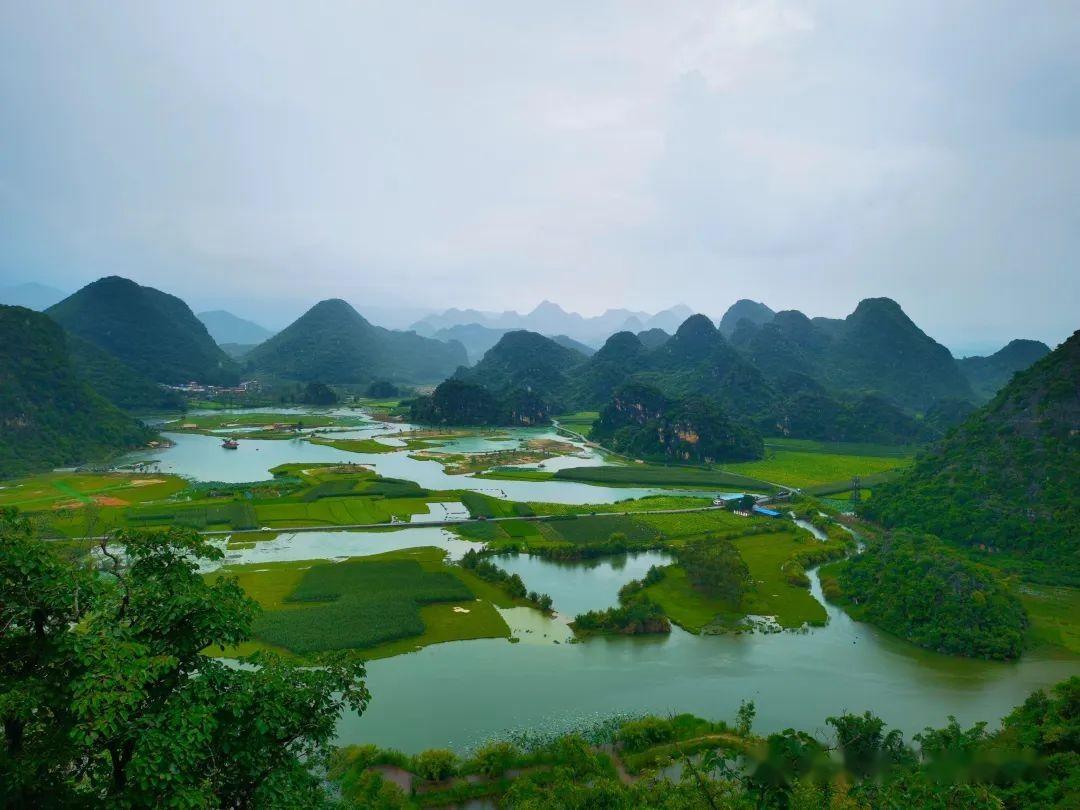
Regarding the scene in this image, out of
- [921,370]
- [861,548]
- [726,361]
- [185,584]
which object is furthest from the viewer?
[921,370]

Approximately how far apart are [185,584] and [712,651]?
20.4 meters

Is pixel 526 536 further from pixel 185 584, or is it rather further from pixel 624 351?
pixel 624 351

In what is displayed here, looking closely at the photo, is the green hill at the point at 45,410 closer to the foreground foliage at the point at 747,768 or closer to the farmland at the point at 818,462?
the foreground foliage at the point at 747,768

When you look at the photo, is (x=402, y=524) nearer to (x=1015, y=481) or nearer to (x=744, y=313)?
(x=1015, y=481)

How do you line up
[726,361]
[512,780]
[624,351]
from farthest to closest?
[624,351] < [726,361] < [512,780]

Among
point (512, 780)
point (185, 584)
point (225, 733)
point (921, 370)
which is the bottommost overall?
point (512, 780)

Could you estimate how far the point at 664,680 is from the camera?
66.5 ft

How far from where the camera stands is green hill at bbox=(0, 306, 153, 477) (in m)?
54.0

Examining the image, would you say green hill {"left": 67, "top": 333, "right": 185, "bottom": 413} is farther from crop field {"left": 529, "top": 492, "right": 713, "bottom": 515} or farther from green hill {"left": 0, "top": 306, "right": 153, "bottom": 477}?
crop field {"left": 529, "top": 492, "right": 713, "bottom": 515}

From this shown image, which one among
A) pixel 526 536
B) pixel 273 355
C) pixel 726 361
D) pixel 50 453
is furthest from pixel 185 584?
pixel 273 355

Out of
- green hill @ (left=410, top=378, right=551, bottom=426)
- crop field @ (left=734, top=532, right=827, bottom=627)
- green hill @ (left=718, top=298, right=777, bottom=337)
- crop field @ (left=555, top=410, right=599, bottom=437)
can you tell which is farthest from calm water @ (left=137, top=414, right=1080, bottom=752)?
green hill @ (left=718, top=298, right=777, bottom=337)

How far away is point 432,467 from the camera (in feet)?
189

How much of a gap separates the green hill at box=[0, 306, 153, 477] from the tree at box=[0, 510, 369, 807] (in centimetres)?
5786

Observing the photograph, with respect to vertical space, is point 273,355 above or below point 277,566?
above
